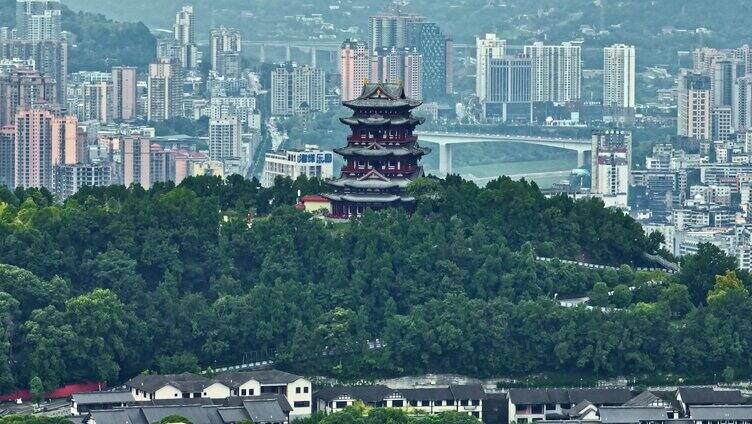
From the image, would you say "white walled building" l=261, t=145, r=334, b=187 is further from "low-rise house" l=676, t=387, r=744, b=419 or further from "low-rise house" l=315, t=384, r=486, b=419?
"low-rise house" l=676, t=387, r=744, b=419

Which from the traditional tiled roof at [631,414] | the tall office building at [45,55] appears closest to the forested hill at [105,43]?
the tall office building at [45,55]

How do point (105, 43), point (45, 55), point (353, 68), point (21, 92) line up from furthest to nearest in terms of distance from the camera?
1. point (105, 43)
2. point (353, 68)
3. point (45, 55)
4. point (21, 92)

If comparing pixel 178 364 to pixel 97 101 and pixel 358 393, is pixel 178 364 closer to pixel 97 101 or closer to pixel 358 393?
pixel 358 393

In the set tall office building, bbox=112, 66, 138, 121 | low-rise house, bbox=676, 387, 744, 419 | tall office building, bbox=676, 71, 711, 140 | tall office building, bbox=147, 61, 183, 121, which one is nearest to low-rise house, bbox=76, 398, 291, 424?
low-rise house, bbox=676, 387, 744, 419

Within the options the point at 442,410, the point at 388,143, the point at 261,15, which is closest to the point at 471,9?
the point at 261,15

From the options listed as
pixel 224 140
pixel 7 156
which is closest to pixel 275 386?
pixel 7 156
